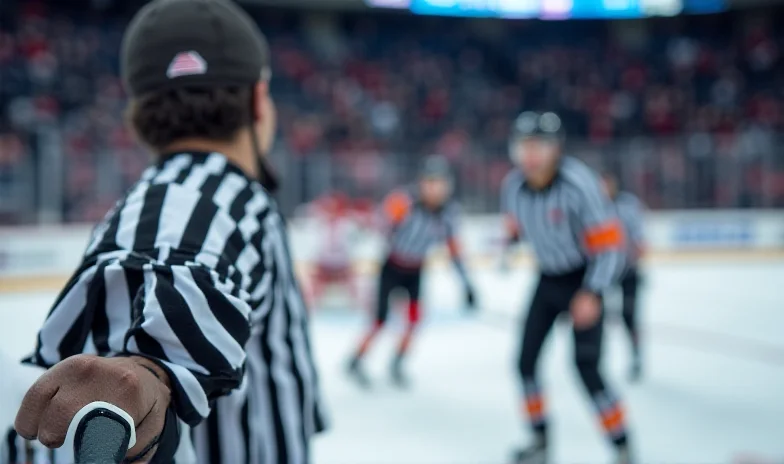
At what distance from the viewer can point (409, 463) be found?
10.6 ft

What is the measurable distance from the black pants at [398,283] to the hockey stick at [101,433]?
448cm

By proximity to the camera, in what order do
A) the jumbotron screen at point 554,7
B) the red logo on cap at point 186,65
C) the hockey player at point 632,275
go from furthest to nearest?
1. the jumbotron screen at point 554,7
2. the hockey player at point 632,275
3. the red logo on cap at point 186,65

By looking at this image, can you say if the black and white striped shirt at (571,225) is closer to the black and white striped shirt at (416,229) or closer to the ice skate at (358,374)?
the black and white striped shirt at (416,229)

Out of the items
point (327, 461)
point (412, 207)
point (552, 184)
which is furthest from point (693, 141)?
point (327, 461)

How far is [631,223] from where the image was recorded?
514 centimetres

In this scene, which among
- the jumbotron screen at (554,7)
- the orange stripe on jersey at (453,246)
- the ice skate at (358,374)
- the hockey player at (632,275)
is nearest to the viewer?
the ice skate at (358,374)

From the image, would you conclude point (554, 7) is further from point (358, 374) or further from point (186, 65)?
point (186, 65)

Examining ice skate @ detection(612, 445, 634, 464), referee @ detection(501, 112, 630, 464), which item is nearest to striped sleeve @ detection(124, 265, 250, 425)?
referee @ detection(501, 112, 630, 464)

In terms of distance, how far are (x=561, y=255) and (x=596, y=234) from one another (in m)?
0.29

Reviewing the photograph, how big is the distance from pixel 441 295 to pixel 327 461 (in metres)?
6.02

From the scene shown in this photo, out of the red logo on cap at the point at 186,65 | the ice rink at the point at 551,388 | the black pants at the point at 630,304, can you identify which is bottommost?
the ice rink at the point at 551,388

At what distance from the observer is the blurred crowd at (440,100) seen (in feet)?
36.6

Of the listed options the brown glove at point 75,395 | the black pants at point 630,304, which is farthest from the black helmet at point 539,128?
the brown glove at point 75,395

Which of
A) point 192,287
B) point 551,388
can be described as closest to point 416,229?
point 551,388
